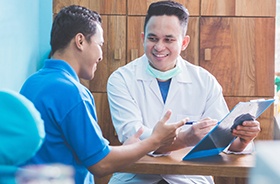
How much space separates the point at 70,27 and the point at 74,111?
1.14 feet

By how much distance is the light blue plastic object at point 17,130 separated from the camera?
817 millimetres

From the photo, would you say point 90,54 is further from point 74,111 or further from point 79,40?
point 74,111

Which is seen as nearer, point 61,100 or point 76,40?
point 61,100

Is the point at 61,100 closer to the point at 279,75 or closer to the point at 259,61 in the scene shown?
the point at 259,61

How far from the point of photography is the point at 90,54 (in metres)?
1.74

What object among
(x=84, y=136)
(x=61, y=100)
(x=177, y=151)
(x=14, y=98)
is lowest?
(x=177, y=151)

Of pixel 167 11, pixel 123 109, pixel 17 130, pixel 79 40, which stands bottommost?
pixel 123 109

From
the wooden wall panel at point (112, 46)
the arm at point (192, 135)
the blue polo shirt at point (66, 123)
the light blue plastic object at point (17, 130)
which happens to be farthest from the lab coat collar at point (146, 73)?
the light blue plastic object at point (17, 130)

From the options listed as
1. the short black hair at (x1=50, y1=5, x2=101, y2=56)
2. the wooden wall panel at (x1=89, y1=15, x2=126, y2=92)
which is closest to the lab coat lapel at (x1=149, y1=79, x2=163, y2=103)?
the short black hair at (x1=50, y1=5, x2=101, y2=56)

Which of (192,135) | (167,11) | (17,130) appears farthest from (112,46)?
(17,130)

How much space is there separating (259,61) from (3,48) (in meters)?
1.70

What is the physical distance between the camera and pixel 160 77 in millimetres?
2330

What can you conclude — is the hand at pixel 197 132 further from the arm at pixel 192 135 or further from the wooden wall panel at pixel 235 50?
the wooden wall panel at pixel 235 50

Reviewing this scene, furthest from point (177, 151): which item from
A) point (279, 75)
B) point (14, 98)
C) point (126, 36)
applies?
point (279, 75)
